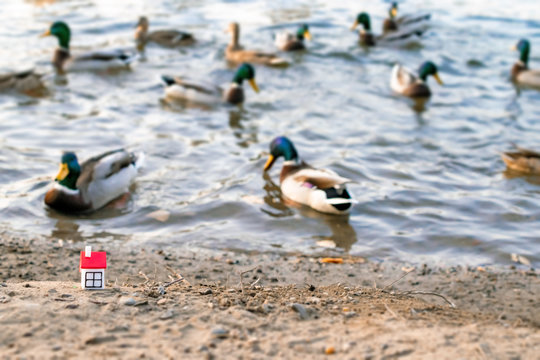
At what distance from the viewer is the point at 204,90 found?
42.7 ft

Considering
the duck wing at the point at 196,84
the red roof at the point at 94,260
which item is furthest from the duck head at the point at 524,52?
the red roof at the point at 94,260

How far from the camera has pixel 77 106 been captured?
486 inches

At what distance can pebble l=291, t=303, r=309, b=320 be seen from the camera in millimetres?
4508

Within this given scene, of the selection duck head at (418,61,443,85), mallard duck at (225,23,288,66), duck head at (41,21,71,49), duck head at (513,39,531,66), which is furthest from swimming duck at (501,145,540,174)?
duck head at (41,21,71,49)

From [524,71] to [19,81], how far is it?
914 centimetres

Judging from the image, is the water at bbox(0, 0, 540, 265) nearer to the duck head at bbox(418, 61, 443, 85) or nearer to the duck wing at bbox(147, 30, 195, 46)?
the duck wing at bbox(147, 30, 195, 46)

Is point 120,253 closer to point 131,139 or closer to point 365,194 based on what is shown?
point 365,194

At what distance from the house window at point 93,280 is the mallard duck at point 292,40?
11.8 metres

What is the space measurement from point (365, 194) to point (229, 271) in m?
2.94

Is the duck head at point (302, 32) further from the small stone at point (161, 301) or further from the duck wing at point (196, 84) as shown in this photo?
the small stone at point (161, 301)

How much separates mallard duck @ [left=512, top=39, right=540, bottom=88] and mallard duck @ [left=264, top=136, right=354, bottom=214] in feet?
22.0

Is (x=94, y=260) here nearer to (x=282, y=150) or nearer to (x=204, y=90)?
(x=282, y=150)

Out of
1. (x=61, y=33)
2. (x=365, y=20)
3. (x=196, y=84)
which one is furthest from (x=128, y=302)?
(x=365, y=20)

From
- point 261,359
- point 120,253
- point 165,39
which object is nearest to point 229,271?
point 120,253
